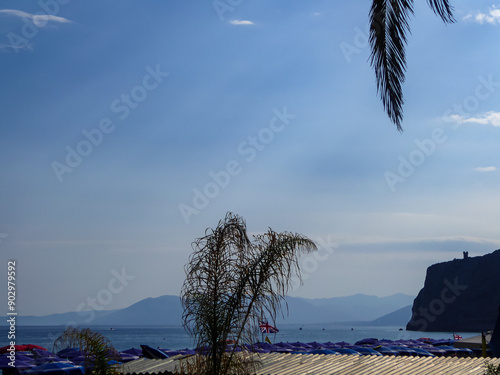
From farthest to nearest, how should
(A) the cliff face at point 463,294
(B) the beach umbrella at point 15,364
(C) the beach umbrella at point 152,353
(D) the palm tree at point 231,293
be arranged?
(A) the cliff face at point 463,294
(B) the beach umbrella at point 15,364
(C) the beach umbrella at point 152,353
(D) the palm tree at point 231,293

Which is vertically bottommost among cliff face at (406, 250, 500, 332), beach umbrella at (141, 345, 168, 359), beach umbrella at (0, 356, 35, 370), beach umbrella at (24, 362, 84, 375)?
beach umbrella at (24, 362, 84, 375)

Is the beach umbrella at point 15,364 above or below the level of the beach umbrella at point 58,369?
above

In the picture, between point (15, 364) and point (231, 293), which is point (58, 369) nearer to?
point (15, 364)

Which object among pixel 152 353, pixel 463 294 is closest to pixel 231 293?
pixel 152 353

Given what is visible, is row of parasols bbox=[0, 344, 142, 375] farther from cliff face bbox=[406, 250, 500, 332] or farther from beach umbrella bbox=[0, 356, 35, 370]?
cliff face bbox=[406, 250, 500, 332]

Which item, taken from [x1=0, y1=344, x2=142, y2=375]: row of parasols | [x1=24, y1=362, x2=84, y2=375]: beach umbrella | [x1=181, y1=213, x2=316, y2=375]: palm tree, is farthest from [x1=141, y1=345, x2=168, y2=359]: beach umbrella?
[x1=181, y1=213, x2=316, y2=375]: palm tree

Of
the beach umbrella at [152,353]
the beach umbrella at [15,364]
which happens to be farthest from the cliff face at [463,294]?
the beach umbrella at [152,353]

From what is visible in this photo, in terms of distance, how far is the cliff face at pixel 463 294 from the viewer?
178250mm

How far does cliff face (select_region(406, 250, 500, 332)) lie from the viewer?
585ft

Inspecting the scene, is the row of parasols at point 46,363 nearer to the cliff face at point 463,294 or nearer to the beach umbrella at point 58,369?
the beach umbrella at point 58,369

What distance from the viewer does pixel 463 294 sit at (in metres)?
184

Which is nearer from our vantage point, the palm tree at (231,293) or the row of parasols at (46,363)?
the palm tree at (231,293)

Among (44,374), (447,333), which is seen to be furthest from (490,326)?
(44,374)

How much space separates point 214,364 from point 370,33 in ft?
22.0
